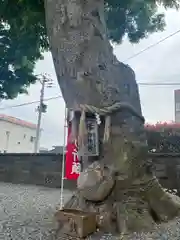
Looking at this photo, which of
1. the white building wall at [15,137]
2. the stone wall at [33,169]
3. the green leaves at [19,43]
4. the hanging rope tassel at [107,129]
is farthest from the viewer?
the white building wall at [15,137]

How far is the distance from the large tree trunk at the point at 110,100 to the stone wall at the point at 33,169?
11.2ft

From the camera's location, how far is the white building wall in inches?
645

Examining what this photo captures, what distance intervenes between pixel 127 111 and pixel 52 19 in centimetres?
119

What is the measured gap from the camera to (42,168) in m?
6.20

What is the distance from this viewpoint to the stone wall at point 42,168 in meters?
4.39

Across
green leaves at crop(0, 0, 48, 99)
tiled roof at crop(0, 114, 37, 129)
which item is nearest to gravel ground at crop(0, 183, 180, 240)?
green leaves at crop(0, 0, 48, 99)

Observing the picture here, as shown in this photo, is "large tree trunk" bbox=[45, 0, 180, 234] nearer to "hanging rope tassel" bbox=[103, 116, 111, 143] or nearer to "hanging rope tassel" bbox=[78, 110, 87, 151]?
"hanging rope tassel" bbox=[103, 116, 111, 143]

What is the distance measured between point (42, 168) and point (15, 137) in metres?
11.8

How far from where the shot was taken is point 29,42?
17.9ft

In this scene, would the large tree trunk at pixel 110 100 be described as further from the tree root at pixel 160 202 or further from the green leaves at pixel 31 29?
the green leaves at pixel 31 29

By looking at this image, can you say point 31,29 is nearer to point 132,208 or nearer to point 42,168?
point 42,168

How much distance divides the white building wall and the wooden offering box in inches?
577

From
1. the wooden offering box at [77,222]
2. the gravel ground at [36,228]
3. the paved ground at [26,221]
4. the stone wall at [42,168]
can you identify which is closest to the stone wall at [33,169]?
the stone wall at [42,168]

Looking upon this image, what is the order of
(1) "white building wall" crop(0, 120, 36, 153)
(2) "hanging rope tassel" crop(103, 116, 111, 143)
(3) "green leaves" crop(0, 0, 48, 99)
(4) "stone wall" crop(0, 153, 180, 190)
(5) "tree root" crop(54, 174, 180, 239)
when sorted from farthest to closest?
(1) "white building wall" crop(0, 120, 36, 153), (4) "stone wall" crop(0, 153, 180, 190), (3) "green leaves" crop(0, 0, 48, 99), (2) "hanging rope tassel" crop(103, 116, 111, 143), (5) "tree root" crop(54, 174, 180, 239)
